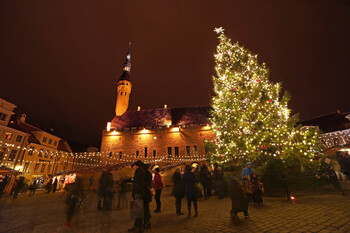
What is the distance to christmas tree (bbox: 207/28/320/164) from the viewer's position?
9.54 metres

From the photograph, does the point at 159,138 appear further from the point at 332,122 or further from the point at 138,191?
the point at 332,122

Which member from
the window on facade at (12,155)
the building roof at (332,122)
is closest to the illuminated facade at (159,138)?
the window on facade at (12,155)

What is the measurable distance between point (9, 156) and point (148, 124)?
19447 millimetres

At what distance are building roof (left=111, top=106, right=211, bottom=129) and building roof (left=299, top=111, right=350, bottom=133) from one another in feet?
58.7

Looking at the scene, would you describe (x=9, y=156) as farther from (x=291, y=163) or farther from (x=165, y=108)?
(x=291, y=163)

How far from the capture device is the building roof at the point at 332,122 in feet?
78.7

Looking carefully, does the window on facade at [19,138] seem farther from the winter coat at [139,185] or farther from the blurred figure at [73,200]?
the winter coat at [139,185]

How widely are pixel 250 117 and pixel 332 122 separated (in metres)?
24.0

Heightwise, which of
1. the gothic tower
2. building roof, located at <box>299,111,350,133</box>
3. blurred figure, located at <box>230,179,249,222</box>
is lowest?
blurred figure, located at <box>230,179,249,222</box>

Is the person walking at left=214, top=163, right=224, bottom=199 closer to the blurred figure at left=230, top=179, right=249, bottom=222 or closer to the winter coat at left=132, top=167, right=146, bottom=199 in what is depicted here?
the blurred figure at left=230, top=179, right=249, bottom=222

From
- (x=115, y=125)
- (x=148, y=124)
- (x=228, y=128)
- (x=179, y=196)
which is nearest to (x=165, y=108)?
(x=148, y=124)

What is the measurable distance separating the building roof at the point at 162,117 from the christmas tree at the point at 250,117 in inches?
671

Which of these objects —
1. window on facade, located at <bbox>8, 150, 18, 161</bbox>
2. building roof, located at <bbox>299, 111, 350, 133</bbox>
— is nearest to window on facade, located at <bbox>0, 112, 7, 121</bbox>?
window on facade, located at <bbox>8, 150, 18, 161</bbox>

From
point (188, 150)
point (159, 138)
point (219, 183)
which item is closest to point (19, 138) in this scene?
point (159, 138)
